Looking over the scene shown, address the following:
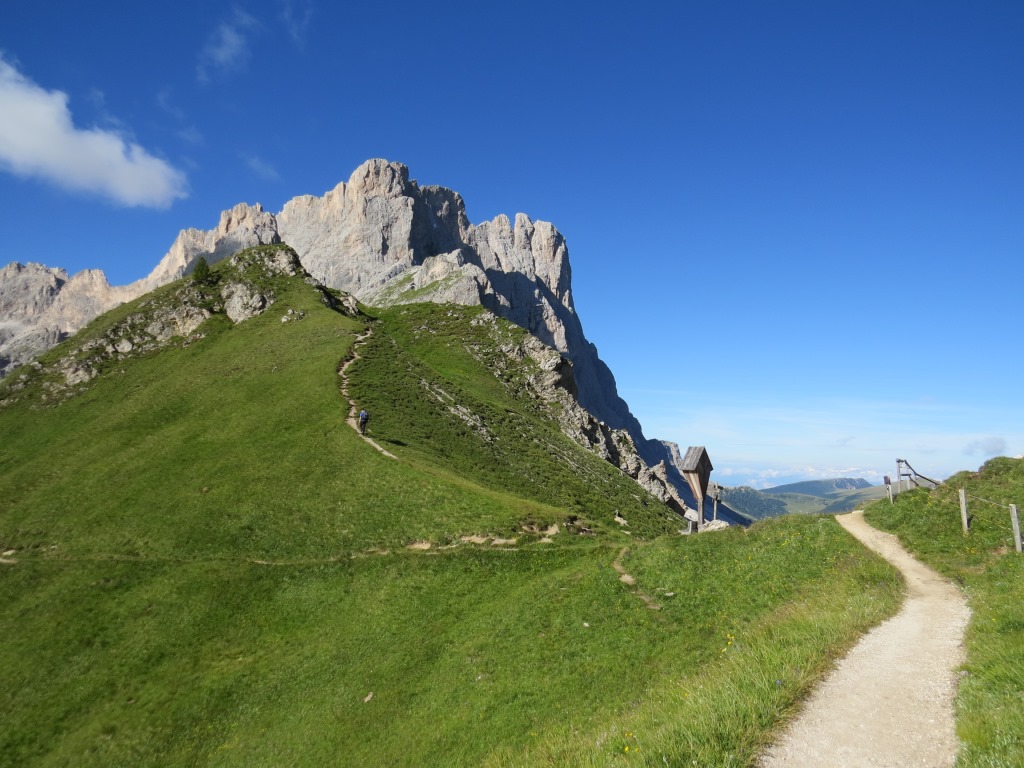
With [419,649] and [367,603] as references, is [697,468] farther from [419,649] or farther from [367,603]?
[367,603]

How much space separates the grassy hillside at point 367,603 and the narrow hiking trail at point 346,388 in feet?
3.28

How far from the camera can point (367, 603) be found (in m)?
32.8

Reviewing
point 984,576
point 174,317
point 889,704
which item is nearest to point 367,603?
point 889,704

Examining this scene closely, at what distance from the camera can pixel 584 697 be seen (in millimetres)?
21312

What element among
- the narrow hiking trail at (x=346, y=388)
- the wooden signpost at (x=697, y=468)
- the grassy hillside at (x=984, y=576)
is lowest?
the grassy hillside at (x=984, y=576)

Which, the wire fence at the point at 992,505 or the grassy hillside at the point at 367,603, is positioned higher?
the wire fence at the point at 992,505

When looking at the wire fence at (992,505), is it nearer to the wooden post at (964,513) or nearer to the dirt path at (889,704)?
the wooden post at (964,513)

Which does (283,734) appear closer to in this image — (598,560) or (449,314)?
(598,560)

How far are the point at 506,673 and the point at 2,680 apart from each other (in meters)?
27.7

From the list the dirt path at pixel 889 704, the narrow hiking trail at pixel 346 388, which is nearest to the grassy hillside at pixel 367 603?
the dirt path at pixel 889 704

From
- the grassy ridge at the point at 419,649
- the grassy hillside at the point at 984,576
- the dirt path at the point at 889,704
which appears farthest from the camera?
the grassy ridge at the point at 419,649

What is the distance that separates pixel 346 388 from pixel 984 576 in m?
54.5

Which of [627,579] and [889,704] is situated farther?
[627,579]

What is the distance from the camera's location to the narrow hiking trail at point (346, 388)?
49519 mm
